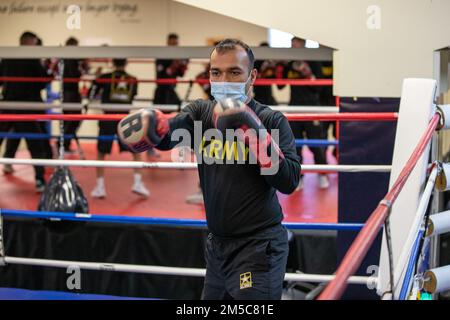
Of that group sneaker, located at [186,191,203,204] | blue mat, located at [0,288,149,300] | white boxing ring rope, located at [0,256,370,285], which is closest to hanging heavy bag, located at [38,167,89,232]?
blue mat, located at [0,288,149,300]

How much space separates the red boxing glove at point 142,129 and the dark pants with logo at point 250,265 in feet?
1.23

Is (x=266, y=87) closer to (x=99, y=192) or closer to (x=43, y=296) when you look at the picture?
(x=99, y=192)

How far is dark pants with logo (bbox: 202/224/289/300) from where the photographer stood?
1.63 m

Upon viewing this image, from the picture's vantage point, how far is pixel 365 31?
2.92 meters

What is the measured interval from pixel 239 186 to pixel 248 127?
256 millimetres

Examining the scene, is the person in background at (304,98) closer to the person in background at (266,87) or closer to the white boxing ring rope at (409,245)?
the person in background at (266,87)

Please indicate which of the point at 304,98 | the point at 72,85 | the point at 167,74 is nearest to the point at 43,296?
the point at 304,98

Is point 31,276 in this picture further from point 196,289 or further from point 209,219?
point 209,219

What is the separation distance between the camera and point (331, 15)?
115 inches

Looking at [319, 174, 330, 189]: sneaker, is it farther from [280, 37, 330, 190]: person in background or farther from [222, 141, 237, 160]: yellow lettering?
[222, 141, 237, 160]: yellow lettering

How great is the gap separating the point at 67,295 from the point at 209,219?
1603 mm

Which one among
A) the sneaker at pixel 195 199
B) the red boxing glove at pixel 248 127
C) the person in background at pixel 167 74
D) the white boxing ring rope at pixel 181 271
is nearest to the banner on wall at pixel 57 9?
the person in background at pixel 167 74

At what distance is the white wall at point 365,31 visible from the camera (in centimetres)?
288

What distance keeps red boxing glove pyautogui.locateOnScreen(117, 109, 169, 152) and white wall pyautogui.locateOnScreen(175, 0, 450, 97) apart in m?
1.59
